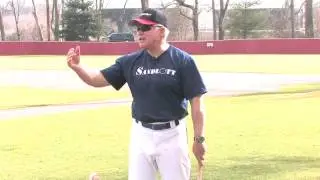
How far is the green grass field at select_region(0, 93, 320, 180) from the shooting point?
27.5 ft

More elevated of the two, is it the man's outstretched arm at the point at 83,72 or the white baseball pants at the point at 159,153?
the man's outstretched arm at the point at 83,72

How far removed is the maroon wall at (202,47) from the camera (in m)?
50.2

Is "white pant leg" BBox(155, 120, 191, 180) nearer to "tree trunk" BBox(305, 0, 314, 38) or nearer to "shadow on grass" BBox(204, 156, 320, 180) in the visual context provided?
"shadow on grass" BBox(204, 156, 320, 180)

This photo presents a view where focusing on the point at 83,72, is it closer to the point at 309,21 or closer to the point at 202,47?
the point at 202,47

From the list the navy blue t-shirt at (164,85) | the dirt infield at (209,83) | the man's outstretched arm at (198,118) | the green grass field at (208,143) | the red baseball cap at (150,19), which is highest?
the red baseball cap at (150,19)

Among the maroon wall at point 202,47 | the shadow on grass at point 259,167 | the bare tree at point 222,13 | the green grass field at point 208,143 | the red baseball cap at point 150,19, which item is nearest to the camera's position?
the red baseball cap at point 150,19

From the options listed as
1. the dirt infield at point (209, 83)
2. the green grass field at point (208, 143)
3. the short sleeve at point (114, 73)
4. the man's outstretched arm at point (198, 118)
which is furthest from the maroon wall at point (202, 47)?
the man's outstretched arm at point (198, 118)

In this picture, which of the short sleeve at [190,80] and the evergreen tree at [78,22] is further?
the evergreen tree at [78,22]

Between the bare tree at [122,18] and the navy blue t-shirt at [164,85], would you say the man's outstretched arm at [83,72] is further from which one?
the bare tree at [122,18]

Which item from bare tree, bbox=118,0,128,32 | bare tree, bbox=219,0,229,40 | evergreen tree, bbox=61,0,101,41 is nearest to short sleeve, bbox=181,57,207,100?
evergreen tree, bbox=61,0,101,41

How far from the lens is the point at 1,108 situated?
1808 centimetres

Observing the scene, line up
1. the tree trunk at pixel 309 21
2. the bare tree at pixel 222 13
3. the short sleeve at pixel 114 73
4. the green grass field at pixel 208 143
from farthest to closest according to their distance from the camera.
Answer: the bare tree at pixel 222 13 < the tree trunk at pixel 309 21 < the green grass field at pixel 208 143 < the short sleeve at pixel 114 73

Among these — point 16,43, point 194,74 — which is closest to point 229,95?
point 194,74

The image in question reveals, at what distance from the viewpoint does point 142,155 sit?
476 centimetres
